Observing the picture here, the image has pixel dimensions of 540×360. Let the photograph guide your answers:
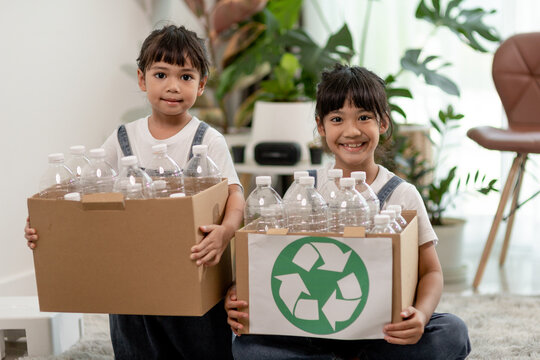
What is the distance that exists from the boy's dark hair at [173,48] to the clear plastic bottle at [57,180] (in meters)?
0.35

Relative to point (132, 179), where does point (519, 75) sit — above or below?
above

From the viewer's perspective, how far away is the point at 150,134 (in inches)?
72.1

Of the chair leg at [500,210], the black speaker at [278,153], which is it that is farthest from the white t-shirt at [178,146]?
the chair leg at [500,210]

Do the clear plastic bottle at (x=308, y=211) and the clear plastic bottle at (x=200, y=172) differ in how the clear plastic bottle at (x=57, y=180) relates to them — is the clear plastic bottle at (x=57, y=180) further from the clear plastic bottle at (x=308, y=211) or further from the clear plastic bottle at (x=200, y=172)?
the clear plastic bottle at (x=308, y=211)

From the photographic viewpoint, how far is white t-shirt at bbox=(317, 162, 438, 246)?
1579 mm

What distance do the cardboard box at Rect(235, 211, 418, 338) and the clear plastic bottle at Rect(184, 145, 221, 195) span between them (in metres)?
0.24

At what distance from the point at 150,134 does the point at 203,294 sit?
21.4 inches

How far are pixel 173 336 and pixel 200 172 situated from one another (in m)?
0.46

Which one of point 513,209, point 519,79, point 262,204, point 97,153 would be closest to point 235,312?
point 262,204

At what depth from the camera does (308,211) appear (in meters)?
1.54

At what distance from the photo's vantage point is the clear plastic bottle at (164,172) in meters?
1.58

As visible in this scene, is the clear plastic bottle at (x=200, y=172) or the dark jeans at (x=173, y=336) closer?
the clear plastic bottle at (x=200, y=172)

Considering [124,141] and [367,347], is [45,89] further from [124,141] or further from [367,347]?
[367,347]

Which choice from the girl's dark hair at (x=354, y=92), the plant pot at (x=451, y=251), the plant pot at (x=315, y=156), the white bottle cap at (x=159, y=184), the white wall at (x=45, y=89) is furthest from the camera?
the plant pot at (x=315, y=156)
